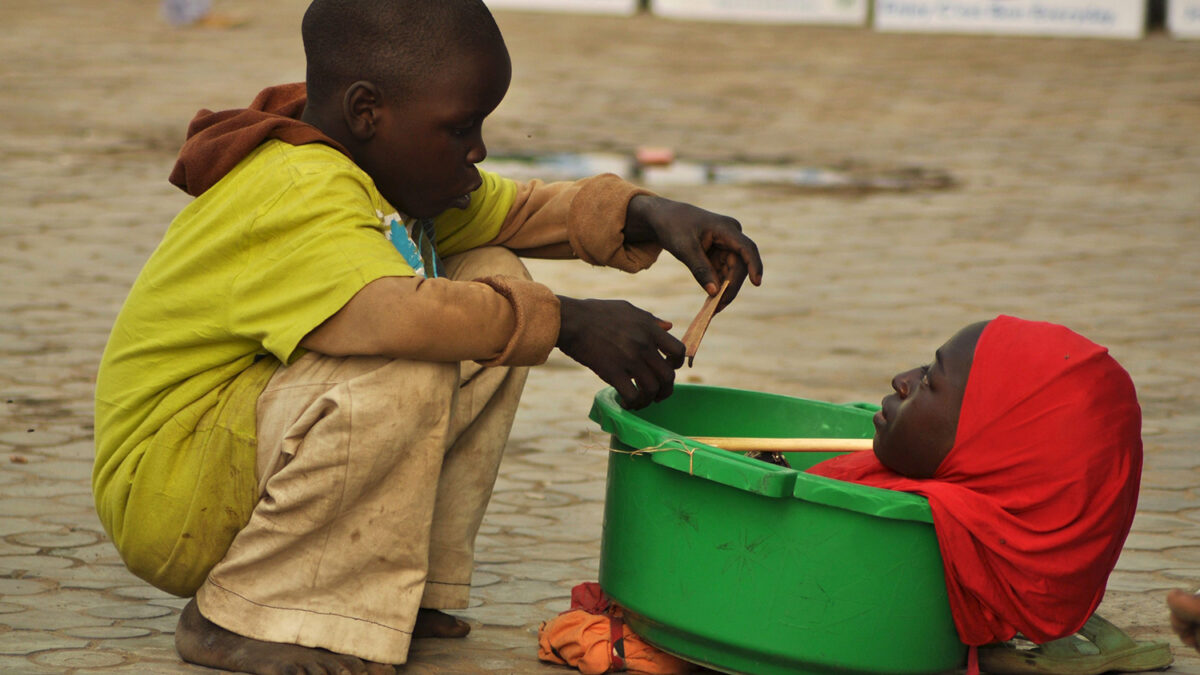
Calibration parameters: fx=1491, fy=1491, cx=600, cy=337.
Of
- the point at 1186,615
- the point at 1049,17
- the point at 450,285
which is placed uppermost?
the point at 450,285

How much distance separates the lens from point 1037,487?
2137mm

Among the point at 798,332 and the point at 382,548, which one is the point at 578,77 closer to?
the point at 798,332

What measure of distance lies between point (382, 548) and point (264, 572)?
19cm

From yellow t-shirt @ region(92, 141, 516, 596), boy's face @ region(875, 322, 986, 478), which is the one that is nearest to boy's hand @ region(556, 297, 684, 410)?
yellow t-shirt @ region(92, 141, 516, 596)

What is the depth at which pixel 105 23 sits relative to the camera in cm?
1492

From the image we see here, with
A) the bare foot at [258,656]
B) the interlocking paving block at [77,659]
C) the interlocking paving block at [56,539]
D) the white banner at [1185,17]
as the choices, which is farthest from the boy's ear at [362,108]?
the white banner at [1185,17]

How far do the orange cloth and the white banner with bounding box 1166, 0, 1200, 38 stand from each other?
1396 centimetres

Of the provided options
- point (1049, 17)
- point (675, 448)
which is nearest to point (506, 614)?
point (675, 448)

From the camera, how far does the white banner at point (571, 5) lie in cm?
1678

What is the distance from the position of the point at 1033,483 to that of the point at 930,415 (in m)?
0.21

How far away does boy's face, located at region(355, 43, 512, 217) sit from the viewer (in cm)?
231

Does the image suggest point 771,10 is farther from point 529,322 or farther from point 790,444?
point 529,322

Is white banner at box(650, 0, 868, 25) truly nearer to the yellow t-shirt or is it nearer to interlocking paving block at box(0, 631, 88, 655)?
the yellow t-shirt

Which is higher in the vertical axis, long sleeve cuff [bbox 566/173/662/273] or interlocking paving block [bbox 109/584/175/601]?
long sleeve cuff [bbox 566/173/662/273]
